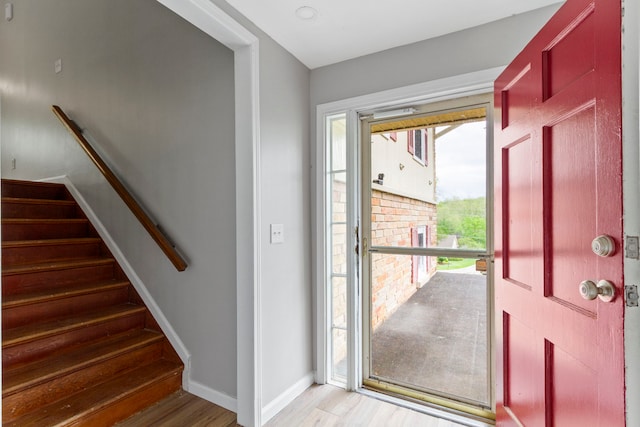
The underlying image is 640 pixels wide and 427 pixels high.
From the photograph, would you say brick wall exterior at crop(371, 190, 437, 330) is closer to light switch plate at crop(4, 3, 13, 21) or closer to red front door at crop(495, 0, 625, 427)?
red front door at crop(495, 0, 625, 427)

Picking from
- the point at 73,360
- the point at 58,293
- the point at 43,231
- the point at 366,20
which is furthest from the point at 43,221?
the point at 366,20

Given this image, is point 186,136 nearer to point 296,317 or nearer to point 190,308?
point 190,308

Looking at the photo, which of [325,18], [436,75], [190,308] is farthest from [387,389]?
[325,18]

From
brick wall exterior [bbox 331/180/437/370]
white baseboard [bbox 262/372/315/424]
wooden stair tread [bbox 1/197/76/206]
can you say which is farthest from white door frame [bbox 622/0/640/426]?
wooden stair tread [bbox 1/197/76/206]

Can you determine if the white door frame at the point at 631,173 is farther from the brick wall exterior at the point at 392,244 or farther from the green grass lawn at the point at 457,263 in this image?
the brick wall exterior at the point at 392,244

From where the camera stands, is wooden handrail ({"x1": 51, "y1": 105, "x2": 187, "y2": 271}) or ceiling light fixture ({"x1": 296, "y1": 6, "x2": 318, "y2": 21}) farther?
wooden handrail ({"x1": 51, "y1": 105, "x2": 187, "y2": 271})

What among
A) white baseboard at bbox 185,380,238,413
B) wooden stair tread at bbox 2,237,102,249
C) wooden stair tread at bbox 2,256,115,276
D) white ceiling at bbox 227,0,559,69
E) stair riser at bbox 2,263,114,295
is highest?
white ceiling at bbox 227,0,559,69

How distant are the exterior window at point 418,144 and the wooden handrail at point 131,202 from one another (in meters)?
1.73

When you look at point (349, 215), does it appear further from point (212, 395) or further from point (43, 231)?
point (43, 231)

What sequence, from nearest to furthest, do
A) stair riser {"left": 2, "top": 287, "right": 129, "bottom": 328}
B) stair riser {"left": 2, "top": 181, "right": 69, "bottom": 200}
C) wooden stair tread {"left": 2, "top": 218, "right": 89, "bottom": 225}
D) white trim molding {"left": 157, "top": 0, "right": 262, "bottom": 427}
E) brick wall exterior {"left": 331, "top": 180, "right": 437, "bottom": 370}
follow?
1. white trim molding {"left": 157, "top": 0, "right": 262, "bottom": 427}
2. stair riser {"left": 2, "top": 287, "right": 129, "bottom": 328}
3. brick wall exterior {"left": 331, "top": 180, "right": 437, "bottom": 370}
4. wooden stair tread {"left": 2, "top": 218, "right": 89, "bottom": 225}
5. stair riser {"left": 2, "top": 181, "right": 69, "bottom": 200}

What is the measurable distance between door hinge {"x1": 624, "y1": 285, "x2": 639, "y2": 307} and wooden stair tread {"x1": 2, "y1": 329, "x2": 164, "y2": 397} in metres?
2.52

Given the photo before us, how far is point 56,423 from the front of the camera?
1.58m

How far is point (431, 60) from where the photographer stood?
6.48 ft

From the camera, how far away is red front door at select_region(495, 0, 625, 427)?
0.93m
